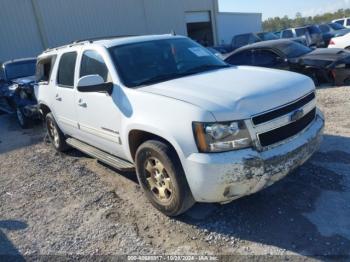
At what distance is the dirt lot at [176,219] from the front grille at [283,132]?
0.81 m

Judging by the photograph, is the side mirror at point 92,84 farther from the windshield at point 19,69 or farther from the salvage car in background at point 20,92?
the windshield at point 19,69

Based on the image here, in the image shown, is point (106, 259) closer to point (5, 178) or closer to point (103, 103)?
point (103, 103)

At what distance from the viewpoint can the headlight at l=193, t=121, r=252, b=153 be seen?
2861 mm

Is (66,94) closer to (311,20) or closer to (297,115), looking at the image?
(297,115)

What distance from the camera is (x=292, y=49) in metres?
8.96

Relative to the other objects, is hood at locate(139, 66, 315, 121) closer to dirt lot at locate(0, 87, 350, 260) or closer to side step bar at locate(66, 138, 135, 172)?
side step bar at locate(66, 138, 135, 172)

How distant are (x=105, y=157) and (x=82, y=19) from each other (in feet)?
57.8

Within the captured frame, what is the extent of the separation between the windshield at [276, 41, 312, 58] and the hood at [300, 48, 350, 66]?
0.27 meters

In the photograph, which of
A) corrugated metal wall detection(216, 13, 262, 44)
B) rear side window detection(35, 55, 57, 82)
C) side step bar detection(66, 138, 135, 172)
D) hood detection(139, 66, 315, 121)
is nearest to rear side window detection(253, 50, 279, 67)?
hood detection(139, 66, 315, 121)

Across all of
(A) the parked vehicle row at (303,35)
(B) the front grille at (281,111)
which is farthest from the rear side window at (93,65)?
(A) the parked vehicle row at (303,35)

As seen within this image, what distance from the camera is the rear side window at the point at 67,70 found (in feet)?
15.8

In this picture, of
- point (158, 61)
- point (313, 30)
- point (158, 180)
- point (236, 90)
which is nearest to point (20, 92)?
point (158, 61)

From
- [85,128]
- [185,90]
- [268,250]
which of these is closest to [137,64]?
[185,90]

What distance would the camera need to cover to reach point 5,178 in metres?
5.54
